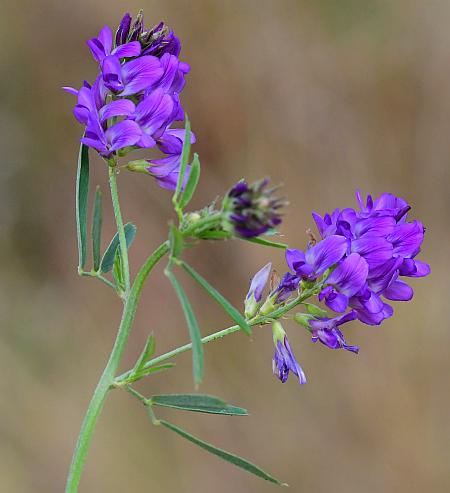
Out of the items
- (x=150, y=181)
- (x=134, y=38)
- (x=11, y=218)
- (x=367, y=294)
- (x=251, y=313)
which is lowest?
(x=251, y=313)

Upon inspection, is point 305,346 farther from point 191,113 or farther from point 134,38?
point 134,38

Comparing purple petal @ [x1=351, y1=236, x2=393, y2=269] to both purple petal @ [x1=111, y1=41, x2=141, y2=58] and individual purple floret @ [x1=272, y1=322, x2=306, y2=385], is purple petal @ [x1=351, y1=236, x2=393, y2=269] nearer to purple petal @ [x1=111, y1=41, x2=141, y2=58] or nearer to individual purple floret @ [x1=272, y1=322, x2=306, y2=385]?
individual purple floret @ [x1=272, y1=322, x2=306, y2=385]

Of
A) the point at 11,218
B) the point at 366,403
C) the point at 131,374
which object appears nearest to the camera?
the point at 131,374

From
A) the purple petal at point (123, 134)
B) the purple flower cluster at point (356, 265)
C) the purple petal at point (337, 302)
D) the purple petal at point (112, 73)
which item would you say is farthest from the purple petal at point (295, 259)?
the purple petal at point (112, 73)

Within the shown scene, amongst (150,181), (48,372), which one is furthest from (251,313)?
(48,372)

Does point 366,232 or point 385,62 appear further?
point 385,62

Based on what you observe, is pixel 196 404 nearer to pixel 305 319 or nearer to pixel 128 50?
pixel 305 319
